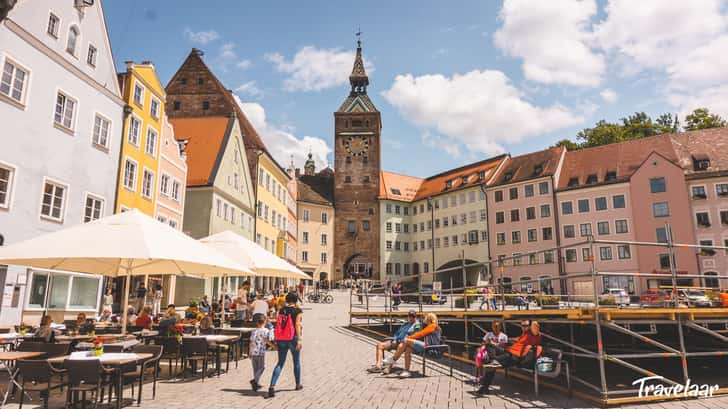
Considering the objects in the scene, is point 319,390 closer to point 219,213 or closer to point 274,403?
point 274,403

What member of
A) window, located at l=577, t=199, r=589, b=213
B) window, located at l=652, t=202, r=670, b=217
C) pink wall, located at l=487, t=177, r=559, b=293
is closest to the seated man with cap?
pink wall, located at l=487, t=177, r=559, b=293

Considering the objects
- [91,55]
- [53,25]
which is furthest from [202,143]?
[53,25]

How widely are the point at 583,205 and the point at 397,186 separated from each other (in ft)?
98.4

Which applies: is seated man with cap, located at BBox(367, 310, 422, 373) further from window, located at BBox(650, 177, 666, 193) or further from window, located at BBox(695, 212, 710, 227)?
window, located at BBox(650, 177, 666, 193)

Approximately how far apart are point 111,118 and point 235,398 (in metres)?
18.7

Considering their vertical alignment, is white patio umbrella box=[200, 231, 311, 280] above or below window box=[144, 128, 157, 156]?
below

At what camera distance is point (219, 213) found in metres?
32.7

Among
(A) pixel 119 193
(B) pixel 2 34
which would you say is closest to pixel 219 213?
(A) pixel 119 193

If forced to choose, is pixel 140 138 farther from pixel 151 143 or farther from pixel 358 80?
pixel 358 80

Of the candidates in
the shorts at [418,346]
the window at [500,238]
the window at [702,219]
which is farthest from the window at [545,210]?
the shorts at [418,346]

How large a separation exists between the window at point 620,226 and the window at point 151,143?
41.4 metres

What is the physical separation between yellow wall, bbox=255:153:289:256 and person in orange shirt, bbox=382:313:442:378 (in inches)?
1262

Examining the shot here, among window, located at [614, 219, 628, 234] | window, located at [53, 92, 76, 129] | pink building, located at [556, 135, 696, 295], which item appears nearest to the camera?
window, located at [53, 92, 76, 129]

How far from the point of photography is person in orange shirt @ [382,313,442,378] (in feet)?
34.3
